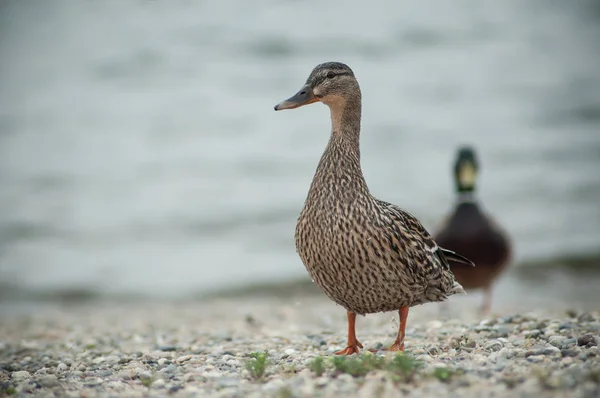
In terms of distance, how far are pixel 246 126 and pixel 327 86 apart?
43.4 ft

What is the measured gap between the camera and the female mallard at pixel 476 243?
7.67m

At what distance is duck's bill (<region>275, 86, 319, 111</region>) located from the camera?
449 centimetres

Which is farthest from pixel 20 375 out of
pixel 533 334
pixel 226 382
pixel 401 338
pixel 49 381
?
pixel 533 334

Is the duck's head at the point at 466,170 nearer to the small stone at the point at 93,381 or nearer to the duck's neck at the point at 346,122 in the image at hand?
the duck's neck at the point at 346,122

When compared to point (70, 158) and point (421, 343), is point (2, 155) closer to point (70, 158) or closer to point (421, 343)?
point (70, 158)

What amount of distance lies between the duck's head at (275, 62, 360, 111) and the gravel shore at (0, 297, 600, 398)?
1.56 meters

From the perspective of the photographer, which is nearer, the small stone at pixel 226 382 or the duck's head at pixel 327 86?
the small stone at pixel 226 382

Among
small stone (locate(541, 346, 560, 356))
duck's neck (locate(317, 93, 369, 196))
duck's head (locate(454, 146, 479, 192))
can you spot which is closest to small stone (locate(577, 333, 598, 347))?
small stone (locate(541, 346, 560, 356))

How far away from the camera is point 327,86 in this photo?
4590mm

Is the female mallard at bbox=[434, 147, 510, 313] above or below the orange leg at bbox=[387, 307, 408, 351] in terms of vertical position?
above

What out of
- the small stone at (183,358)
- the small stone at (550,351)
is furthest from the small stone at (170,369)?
the small stone at (550,351)

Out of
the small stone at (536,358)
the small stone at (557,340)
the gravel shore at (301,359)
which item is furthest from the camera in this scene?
the small stone at (557,340)

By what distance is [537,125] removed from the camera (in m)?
17.3

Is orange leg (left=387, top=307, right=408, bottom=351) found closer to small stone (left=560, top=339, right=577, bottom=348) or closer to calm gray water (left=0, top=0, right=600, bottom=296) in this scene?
small stone (left=560, top=339, right=577, bottom=348)
